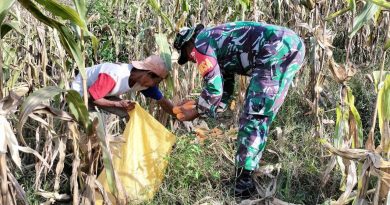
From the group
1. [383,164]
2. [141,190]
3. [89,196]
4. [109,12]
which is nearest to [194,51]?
[141,190]

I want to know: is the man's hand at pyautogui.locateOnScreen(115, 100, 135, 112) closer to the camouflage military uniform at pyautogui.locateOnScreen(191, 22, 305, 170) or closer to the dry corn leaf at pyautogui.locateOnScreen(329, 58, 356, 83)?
the camouflage military uniform at pyautogui.locateOnScreen(191, 22, 305, 170)

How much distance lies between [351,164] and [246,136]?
0.49m

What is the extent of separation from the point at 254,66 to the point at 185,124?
0.64 metres

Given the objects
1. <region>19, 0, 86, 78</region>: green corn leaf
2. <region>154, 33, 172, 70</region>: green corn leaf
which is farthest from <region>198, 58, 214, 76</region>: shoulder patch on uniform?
<region>19, 0, 86, 78</region>: green corn leaf

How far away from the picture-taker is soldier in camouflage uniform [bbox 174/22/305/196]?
2.46m

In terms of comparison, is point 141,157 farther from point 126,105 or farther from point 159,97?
point 159,97

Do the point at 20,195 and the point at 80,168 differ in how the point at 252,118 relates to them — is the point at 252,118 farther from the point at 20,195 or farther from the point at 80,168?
the point at 20,195

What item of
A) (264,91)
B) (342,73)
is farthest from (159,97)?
(342,73)

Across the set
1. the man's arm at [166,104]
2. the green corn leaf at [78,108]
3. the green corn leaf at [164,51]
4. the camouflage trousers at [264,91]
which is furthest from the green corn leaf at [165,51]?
the green corn leaf at [78,108]

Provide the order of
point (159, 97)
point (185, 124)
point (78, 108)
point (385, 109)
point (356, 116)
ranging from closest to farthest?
point (78, 108) → point (385, 109) → point (356, 116) → point (159, 97) → point (185, 124)

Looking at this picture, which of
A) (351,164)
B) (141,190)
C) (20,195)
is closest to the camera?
(20,195)

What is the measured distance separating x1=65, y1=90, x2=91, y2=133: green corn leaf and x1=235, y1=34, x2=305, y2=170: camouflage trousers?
33.1 inches

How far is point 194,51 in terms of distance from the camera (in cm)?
247

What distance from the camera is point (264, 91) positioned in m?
2.47
